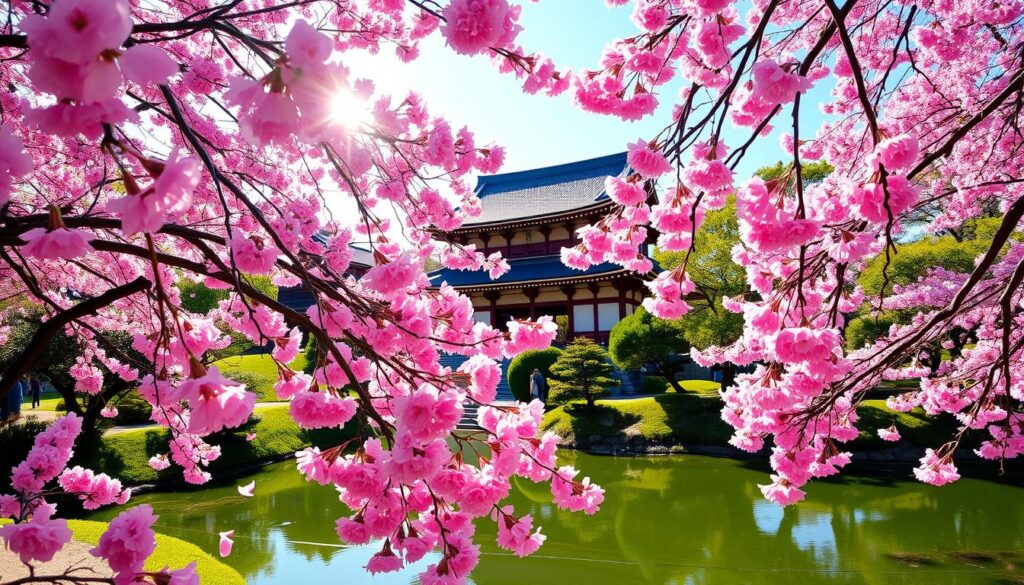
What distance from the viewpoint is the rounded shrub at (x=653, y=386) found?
544 inches

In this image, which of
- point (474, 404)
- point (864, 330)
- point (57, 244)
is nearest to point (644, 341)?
point (474, 404)

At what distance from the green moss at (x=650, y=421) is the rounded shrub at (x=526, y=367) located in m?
1.45

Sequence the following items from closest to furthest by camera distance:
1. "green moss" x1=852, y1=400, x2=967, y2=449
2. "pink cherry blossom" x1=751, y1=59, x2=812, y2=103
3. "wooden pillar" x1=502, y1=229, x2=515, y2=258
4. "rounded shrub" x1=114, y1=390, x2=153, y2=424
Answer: "pink cherry blossom" x1=751, y1=59, x2=812, y2=103, "green moss" x1=852, y1=400, x2=967, y2=449, "rounded shrub" x1=114, y1=390, x2=153, y2=424, "wooden pillar" x1=502, y1=229, x2=515, y2=258

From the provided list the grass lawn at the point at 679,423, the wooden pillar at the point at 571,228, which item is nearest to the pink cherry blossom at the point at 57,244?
the grass lawn at the point at 679,423

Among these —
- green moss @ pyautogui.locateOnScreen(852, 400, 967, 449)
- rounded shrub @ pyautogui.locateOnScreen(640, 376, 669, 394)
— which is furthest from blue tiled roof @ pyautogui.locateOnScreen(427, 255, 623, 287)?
green moss @ pyautogui.locateOnScreen(852, 400, 967, 449)

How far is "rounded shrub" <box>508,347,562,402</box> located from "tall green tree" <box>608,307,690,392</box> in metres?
1.64

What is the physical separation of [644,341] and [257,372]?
1277 cm

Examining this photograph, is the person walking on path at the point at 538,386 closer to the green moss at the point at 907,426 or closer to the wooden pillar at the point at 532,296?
the wooden pillar at the point at 532,296

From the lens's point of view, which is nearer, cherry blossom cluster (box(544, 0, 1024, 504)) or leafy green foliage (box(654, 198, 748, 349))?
cherry blossom cluster (box(544, 0, 1024, 504))

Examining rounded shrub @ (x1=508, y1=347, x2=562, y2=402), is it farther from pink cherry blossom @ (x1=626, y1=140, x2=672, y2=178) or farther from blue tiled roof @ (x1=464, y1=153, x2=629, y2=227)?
pink cherry blossom @ (x1=626, y1=140, x2=672, y2=178)

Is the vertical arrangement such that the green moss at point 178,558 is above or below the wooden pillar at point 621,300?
below

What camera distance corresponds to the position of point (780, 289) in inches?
78.4

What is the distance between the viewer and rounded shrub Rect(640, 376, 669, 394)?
1383 centimetres

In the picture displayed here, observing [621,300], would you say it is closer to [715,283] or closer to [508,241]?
[715,283]
